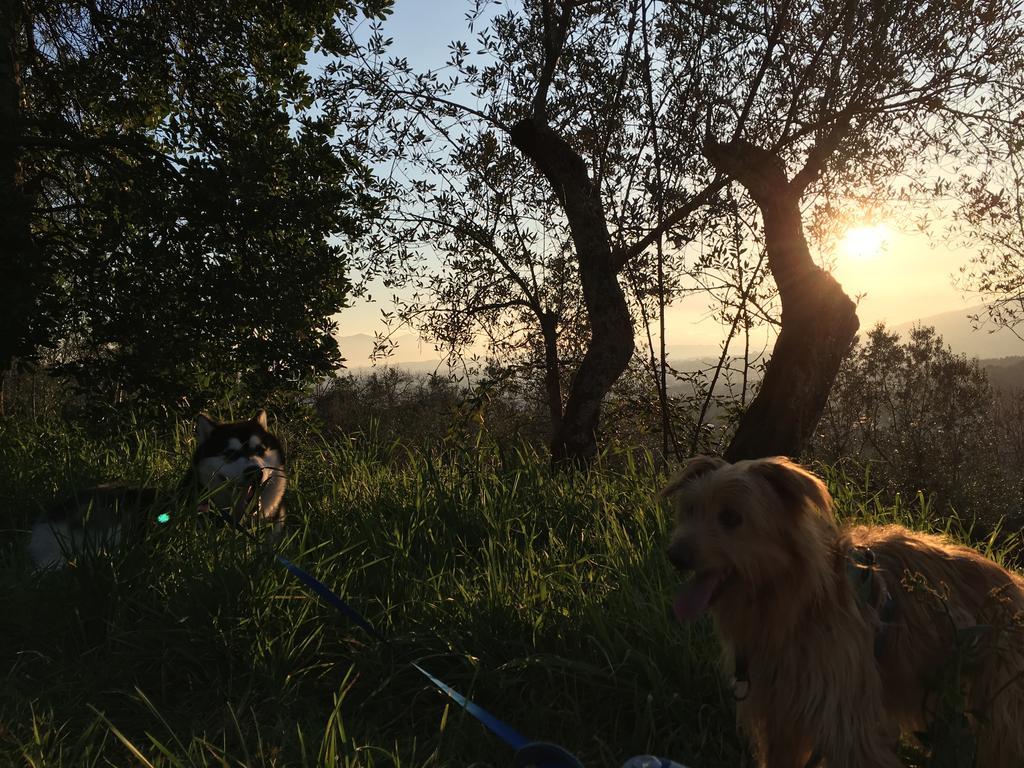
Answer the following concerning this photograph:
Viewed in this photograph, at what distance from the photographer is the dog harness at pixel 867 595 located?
2996 millimetres

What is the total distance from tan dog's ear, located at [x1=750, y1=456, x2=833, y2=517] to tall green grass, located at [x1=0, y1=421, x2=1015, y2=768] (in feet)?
3.87

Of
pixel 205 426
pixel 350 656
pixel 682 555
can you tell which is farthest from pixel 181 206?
pixel 682 555

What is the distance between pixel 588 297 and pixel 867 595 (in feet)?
19.9

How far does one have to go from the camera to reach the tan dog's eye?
9.50 feet

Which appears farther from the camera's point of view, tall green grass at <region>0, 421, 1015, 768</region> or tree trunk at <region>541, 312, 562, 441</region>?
tree trunk at <region>541, 312, 562, 441</region>

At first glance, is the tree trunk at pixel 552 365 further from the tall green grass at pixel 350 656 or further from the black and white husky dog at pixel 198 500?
the tall green grass at pixel 350 656

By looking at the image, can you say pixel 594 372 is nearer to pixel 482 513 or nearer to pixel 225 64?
pixel 482 513

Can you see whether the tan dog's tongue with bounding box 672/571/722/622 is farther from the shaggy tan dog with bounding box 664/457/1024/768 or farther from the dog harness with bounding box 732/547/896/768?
the dog harness with bounding box 732/547/896/768

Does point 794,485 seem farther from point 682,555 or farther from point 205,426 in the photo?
point 205,426

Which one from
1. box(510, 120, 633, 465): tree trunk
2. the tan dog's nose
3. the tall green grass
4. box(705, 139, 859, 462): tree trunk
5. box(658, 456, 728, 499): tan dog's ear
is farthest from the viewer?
box(510, 120, 633, 465): tree trunk

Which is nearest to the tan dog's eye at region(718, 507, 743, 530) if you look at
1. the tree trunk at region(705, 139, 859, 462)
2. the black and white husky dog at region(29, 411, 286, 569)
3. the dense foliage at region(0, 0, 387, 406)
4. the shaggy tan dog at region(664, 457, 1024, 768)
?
the shaggy tan dog at region(664, 457, 1024, 768)

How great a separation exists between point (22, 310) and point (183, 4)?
4400 mm

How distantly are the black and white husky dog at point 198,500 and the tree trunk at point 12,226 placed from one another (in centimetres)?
359

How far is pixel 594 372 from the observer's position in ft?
28.4
